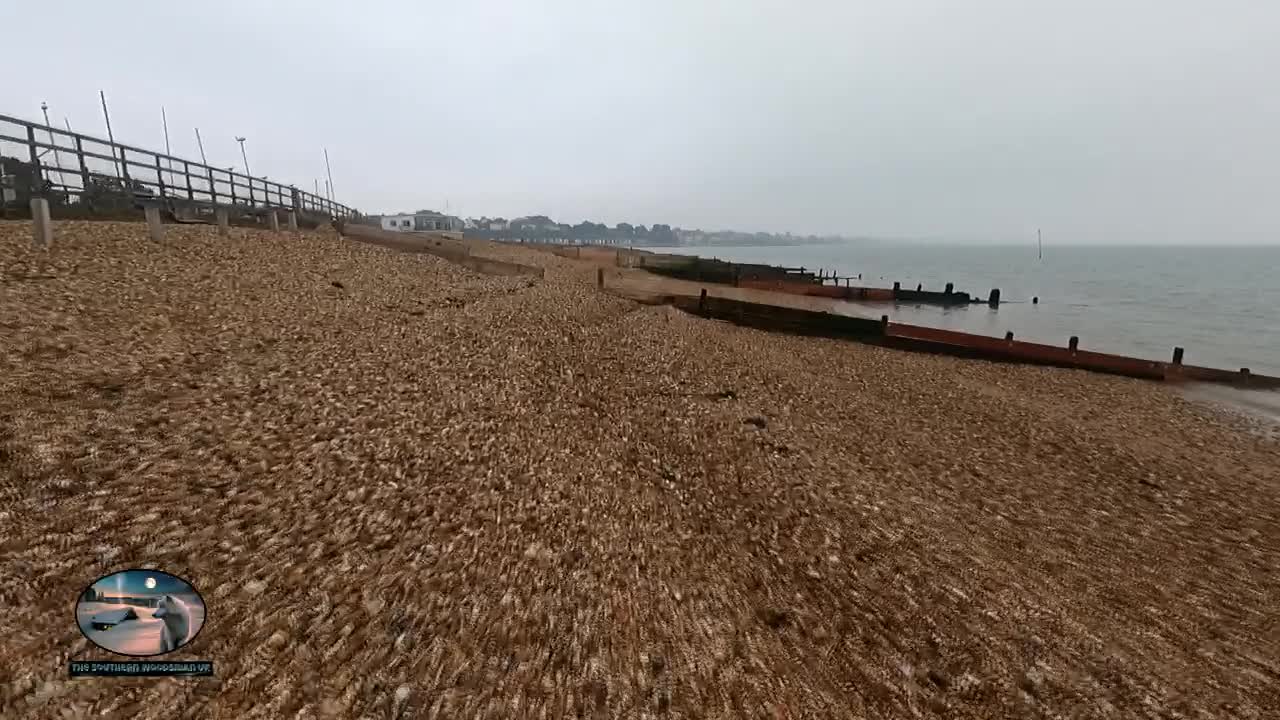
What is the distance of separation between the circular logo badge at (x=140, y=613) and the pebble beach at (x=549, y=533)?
0.11m

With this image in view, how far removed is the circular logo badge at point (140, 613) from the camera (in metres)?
3.06

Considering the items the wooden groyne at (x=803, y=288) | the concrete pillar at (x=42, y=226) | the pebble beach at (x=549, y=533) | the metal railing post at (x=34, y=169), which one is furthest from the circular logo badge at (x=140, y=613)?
the wooden groyne at (x=803, y=288)

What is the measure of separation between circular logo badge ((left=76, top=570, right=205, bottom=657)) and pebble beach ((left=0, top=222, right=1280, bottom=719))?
109mm

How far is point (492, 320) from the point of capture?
44.2 feet

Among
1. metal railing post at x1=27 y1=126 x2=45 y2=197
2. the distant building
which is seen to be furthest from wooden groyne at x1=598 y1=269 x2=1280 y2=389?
the distant building

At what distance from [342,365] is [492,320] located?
5.27 m

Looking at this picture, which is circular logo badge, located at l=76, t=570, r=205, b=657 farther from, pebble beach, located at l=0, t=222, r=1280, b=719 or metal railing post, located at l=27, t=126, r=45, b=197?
metal railing post, located at l=27, t=126, r=45, b=197

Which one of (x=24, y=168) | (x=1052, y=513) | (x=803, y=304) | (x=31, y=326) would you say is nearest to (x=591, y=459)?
(x=1052, y=513)

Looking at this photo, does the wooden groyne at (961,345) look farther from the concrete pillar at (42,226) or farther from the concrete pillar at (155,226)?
the concrete pillar at (42,226)

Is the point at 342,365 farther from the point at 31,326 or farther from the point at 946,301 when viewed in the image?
the point at 946,301

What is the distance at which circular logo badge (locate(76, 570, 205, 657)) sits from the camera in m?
3.06

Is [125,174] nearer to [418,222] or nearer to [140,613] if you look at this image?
[140,613]

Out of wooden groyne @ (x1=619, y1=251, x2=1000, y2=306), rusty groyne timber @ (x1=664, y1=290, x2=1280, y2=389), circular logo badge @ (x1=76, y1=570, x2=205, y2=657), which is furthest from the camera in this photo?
wooden groyne @ (x1=619, y1=251, x2=1000, y2=306)

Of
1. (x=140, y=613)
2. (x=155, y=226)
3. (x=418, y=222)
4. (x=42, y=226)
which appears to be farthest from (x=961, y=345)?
(x=418, y=222)
